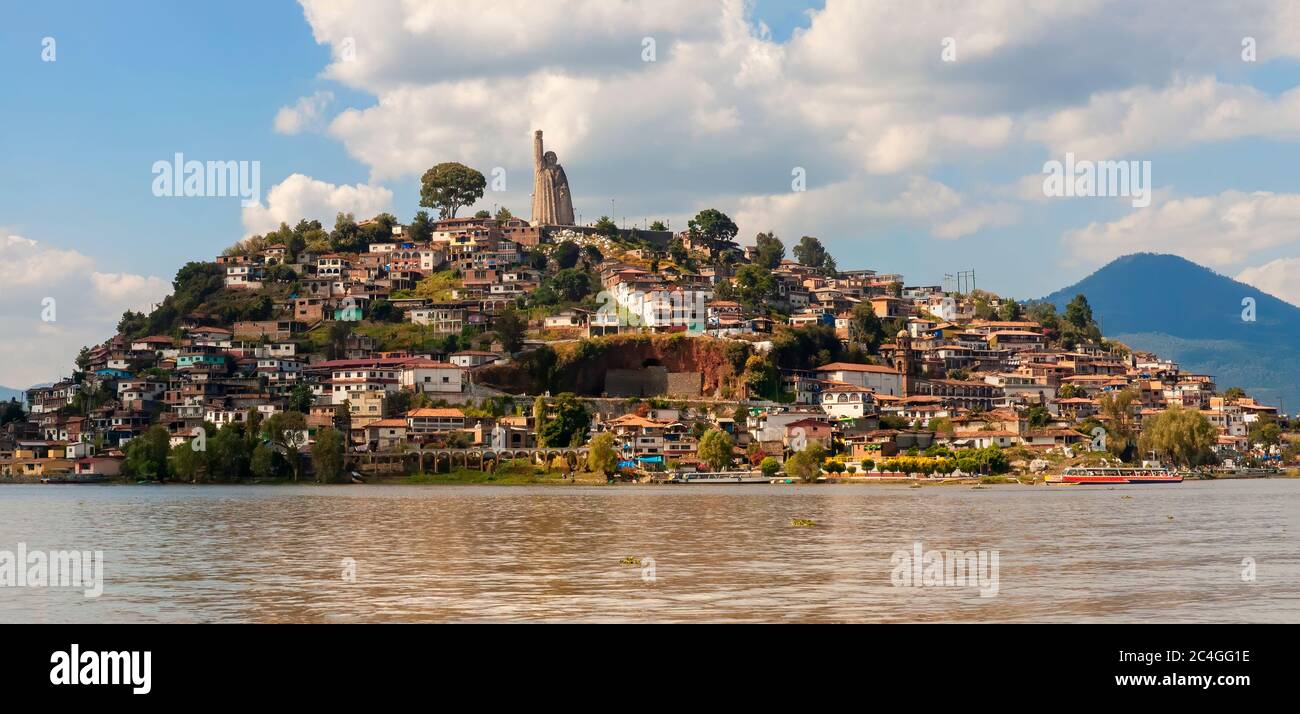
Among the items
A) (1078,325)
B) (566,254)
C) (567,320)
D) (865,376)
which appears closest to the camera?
(865,376)

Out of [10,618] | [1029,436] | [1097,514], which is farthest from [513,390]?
[10,618]

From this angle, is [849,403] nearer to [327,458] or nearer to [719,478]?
[719,478]

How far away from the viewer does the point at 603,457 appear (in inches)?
3639

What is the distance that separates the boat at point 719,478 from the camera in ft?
304

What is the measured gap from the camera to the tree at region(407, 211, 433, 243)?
494ft

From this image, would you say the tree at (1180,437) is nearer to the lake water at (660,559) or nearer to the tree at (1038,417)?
the tree at (1038,417)

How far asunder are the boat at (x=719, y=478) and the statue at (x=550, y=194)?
72495 mm

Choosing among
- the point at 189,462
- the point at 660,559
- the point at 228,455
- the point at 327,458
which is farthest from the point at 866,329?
the point at 660,559

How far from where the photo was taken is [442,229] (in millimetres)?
151000

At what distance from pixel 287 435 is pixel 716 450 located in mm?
31991

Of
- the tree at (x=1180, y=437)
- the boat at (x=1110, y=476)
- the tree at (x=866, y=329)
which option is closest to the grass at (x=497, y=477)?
the boat at (x=1110, y=476)
